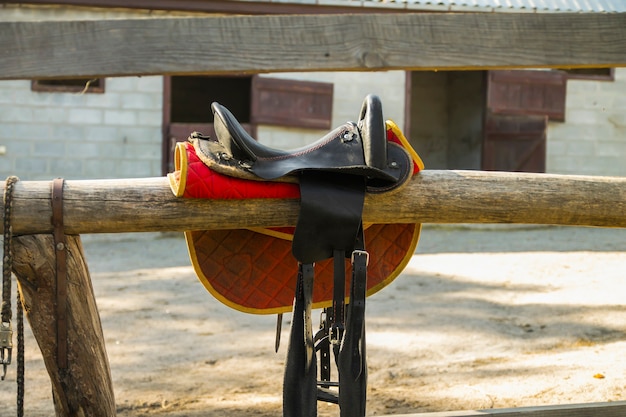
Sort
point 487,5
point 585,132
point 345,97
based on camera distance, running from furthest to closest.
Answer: point 585,132 < point 487,5 < point 345,97

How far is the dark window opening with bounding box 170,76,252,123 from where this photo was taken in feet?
44.9

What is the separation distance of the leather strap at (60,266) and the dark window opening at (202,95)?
11.7m

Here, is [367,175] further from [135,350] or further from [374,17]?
[135,350]

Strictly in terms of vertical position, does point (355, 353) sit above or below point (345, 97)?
below

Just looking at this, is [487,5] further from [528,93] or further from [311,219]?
[311,219]

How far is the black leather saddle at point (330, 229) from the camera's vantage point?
6.91ft

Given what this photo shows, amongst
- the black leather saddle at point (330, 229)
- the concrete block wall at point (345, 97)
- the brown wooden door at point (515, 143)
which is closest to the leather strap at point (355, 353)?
the black leather saddle at point (330, 229)

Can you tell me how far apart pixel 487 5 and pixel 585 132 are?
2.21 meters

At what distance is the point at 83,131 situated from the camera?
9.39m

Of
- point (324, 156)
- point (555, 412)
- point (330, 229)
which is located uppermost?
point (324, 156)

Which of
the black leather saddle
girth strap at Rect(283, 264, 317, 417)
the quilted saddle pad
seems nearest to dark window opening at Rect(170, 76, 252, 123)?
the quilted saddle pad

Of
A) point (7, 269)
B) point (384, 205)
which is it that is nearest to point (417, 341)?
point (384, 205)

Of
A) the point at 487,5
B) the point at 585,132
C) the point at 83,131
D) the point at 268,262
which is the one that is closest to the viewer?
the point at 268,262

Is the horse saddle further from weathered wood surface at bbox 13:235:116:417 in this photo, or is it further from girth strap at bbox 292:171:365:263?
weathered wood surface at bbox 13:235:116:417
